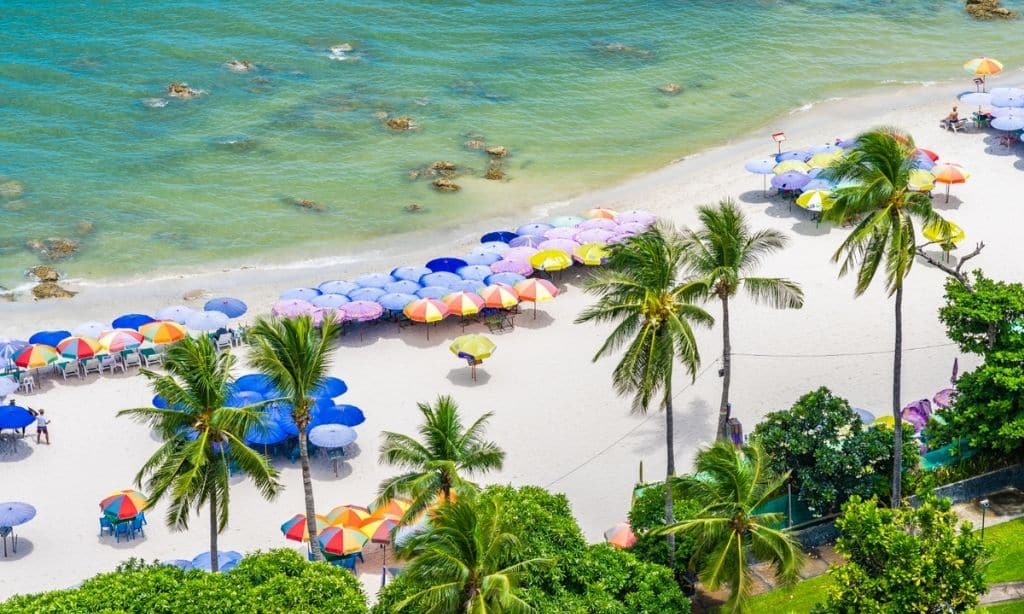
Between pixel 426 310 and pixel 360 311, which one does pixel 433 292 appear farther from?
pixel 360 311

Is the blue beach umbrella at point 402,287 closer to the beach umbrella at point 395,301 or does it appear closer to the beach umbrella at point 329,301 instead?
the beach umbrella at point 395,301

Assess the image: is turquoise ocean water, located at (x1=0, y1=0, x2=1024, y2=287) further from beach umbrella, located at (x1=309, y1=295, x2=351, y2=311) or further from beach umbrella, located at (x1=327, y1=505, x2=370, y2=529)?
beach umbrella, located at (x1=327, y1=505, x2=370, y2=529)

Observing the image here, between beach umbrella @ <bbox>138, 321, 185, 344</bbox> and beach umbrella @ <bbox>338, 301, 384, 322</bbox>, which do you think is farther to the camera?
beach umbrella @ <bbox>338, 301, 384, 322</bbox>

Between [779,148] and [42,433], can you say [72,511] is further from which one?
[779,148]

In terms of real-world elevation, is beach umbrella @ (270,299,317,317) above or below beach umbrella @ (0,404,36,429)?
above

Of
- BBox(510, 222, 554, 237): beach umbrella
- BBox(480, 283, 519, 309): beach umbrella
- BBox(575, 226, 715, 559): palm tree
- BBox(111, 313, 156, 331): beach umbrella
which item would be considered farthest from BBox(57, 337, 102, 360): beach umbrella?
BBox(575, 226, 715, 559): palm tree

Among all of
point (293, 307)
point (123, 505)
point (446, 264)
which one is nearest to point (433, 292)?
point (446, 264)
